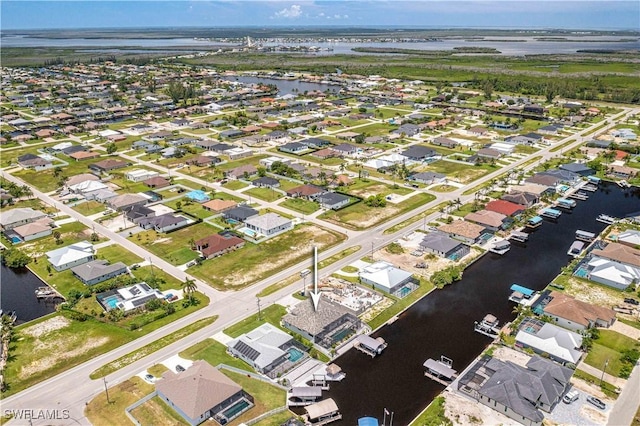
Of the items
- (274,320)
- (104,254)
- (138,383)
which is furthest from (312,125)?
(138,383)

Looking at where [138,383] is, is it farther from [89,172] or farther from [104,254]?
[89,172]

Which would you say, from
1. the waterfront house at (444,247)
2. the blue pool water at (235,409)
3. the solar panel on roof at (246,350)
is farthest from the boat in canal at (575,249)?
the blue pool water at (235,409)

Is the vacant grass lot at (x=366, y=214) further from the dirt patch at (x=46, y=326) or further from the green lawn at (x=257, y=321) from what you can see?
the dirt patch at (x=46, y=326)

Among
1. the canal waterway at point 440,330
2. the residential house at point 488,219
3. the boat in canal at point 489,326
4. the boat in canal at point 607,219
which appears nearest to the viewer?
the canal waterway at point 440,330

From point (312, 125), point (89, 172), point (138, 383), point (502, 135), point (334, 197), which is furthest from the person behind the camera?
point (312, 125)

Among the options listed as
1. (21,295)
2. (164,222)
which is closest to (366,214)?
(164,222)
